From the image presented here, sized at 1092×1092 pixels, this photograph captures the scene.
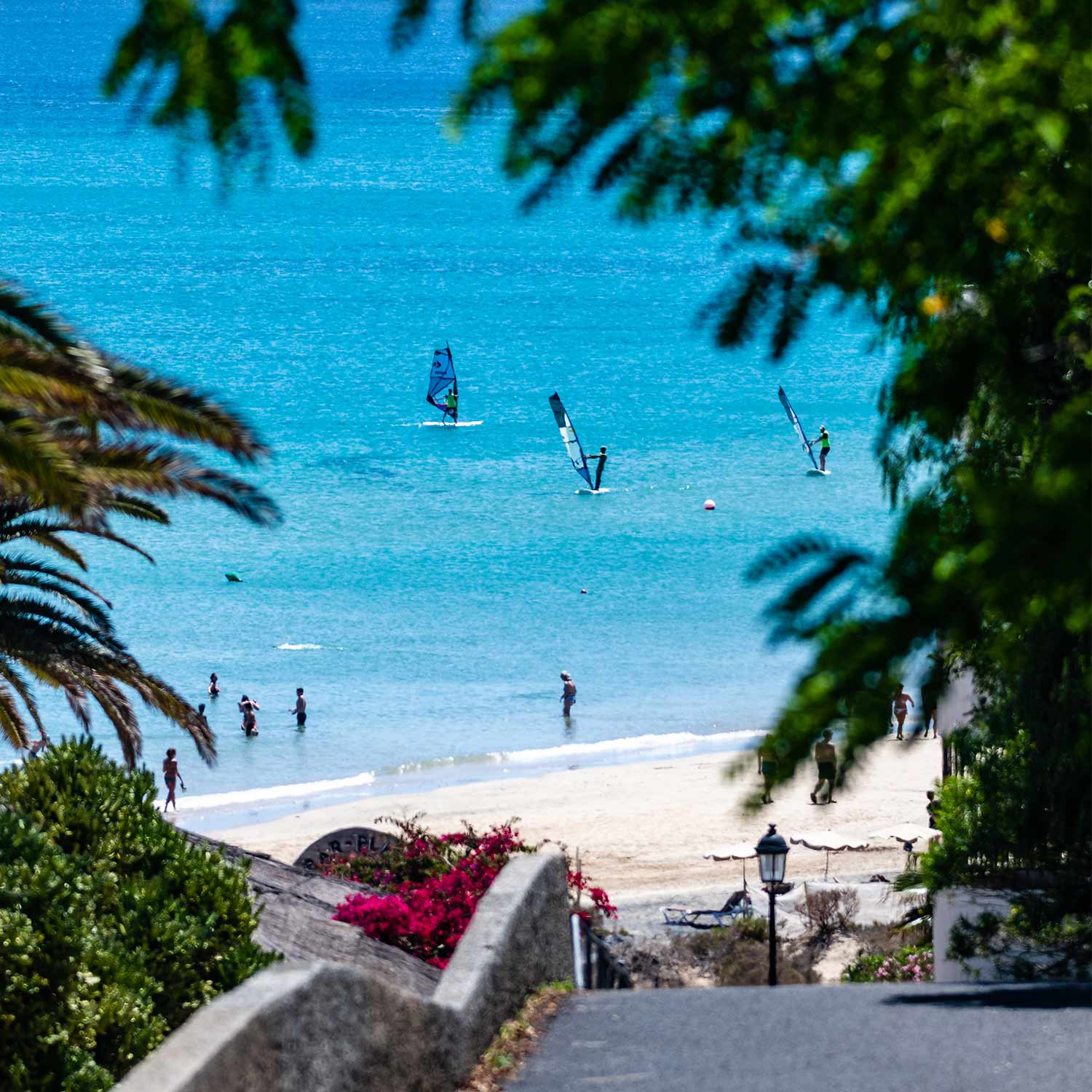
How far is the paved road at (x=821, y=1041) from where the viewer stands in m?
6.87

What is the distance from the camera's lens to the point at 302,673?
174ft

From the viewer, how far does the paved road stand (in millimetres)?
6867

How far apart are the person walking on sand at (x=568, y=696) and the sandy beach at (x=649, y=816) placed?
5.82 meters

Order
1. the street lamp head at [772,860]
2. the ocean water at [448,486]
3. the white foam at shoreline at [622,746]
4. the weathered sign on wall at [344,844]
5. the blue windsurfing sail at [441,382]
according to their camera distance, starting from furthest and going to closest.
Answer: the blue windsurfing sail at [441,382] → the ocean water at [448,486] → the white foam at shoreline at [622,746] → the weathered sign on wall at [344,844] → the street lamp head at [772,860]

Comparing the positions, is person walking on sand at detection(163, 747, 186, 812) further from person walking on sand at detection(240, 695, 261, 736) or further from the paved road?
A: the paved road

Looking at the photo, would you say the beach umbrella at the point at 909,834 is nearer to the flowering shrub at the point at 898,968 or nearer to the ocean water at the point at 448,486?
the ocean water at the point at 448,486

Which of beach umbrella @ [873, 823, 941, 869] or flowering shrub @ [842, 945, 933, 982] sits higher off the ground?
flowering shrub @ [842, 945, 933, 982]

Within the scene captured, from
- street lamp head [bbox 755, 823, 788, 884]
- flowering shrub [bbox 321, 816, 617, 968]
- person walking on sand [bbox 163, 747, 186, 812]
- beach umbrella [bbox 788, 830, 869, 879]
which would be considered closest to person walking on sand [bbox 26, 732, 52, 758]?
flowering shrub [bbox 321, 816, 617, 968]

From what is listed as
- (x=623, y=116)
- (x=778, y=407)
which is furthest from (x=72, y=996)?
(x=778, y=407)

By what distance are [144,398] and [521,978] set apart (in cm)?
487

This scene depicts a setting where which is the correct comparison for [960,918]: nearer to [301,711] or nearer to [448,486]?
[301,711]

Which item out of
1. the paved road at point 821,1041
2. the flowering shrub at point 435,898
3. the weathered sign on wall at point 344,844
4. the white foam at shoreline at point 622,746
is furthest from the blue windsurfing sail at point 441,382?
the paved road at point 821,1041

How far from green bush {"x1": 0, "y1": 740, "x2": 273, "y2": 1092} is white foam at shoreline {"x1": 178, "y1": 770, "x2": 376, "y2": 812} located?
97.5 feet

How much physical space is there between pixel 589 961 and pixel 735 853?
56.6 ft
